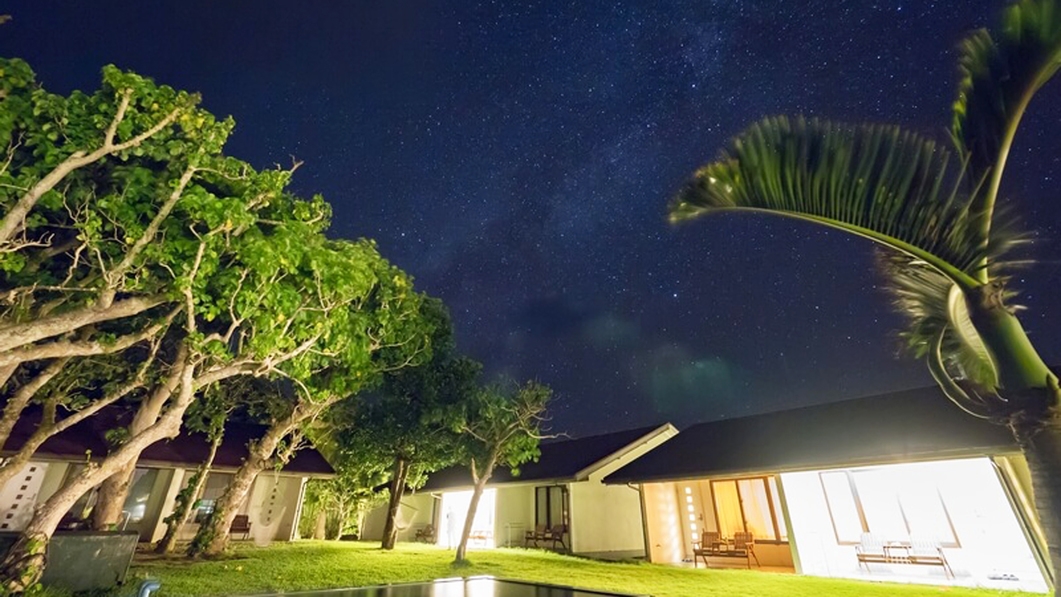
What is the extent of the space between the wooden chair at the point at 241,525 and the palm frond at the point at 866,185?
24933 millimetres

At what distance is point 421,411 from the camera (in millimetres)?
18047

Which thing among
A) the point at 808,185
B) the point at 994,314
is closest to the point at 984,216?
the point at 994,314

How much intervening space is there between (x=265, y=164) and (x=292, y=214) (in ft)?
3.41

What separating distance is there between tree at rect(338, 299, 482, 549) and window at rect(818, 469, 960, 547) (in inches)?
480

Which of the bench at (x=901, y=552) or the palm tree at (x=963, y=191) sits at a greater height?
the palm tree at (x=963, y=191)

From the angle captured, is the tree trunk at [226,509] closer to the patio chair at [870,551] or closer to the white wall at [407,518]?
the white wall at [407,518]

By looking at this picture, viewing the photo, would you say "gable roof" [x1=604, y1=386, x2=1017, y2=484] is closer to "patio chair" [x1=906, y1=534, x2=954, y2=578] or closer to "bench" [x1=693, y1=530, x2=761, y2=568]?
"patio chair" [x1=906, y1=534, x2=954, y2=578]

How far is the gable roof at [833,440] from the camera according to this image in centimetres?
1092

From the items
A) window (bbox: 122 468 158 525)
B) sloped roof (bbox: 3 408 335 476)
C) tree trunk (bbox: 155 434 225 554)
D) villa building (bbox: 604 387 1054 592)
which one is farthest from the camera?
window (bbox: 122 468 158 525)

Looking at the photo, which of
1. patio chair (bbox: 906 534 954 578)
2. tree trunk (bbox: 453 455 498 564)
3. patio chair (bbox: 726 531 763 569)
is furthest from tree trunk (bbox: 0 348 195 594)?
patio chair (bbox: 906 534 954 578)

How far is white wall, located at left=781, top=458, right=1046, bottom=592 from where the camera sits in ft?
33.7

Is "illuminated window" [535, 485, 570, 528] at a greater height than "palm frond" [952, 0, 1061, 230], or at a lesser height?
lesser

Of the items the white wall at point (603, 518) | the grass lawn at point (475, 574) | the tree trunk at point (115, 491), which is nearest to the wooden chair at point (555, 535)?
the white wall at point (603, 518)

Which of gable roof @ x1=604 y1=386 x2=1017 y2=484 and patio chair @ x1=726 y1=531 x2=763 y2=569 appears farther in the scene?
patio chair @ x1=726 y1=531 x2=763 y2=569
